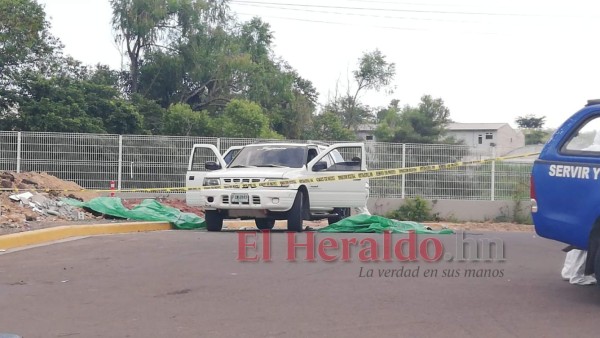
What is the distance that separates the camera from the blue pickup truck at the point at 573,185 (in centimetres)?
646

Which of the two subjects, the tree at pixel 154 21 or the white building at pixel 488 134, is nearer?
the tree at pixel 154 21

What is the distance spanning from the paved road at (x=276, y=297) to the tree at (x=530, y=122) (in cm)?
7922

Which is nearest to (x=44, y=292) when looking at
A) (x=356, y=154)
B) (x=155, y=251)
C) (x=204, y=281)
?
(x=204, y=281)

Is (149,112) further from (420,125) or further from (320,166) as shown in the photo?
(320,166)

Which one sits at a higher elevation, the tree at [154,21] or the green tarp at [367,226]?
the tree at [154,21]

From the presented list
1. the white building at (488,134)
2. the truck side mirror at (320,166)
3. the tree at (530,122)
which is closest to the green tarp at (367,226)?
the truck side mirror at (320,166)

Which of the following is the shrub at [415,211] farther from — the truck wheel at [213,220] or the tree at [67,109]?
the tree at [67,109]

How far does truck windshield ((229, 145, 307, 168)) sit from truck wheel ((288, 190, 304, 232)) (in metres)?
0.84

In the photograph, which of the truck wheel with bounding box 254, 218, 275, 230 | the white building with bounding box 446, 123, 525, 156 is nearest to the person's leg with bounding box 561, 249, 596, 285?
the truck wheel with bounding box 254, 218, 275, 230

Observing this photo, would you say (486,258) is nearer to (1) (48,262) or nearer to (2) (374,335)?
(2) (374,335)

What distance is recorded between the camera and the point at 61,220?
1395cm

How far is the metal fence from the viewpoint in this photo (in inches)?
784

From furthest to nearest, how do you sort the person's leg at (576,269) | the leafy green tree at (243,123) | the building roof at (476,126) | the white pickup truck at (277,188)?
the building roof at (476,126) → the leafy green tree at (243,123) → the white pickup truck at (277,188) → the person's leg at (576,269)

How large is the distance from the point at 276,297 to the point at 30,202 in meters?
9.25
